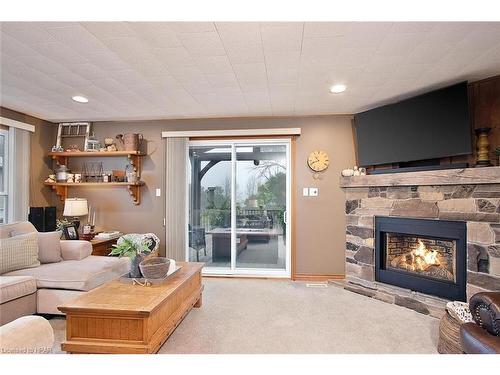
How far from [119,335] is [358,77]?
2.90m

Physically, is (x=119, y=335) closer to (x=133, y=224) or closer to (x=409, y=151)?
(x=133, y=224)

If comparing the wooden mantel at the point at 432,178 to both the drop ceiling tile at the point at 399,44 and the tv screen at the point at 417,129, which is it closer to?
the tv screen at the point at 417,129

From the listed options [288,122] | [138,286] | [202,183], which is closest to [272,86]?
[288,122]

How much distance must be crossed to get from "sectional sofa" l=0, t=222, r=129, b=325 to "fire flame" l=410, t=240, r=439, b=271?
3.35 metres

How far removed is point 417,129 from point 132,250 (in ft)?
10.3

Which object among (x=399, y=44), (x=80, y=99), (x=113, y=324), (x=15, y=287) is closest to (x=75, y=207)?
(x=80, y=99)

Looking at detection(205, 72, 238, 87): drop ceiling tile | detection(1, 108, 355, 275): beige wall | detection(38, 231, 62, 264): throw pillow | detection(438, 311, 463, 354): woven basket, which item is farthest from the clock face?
detection(38, 231, 62, 264): throw pillow

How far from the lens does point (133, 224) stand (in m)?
4.26

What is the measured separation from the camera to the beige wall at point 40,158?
159 inches

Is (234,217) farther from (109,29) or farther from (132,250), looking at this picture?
(109,29)

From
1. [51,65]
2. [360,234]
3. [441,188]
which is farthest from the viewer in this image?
[360,234]

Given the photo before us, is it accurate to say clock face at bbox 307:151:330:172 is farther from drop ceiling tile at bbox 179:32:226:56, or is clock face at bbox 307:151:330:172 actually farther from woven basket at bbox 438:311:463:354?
woven basket at bbox 438:311:463:354

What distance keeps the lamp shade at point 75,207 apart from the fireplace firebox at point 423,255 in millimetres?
3967

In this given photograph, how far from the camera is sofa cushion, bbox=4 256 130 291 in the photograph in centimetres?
256
